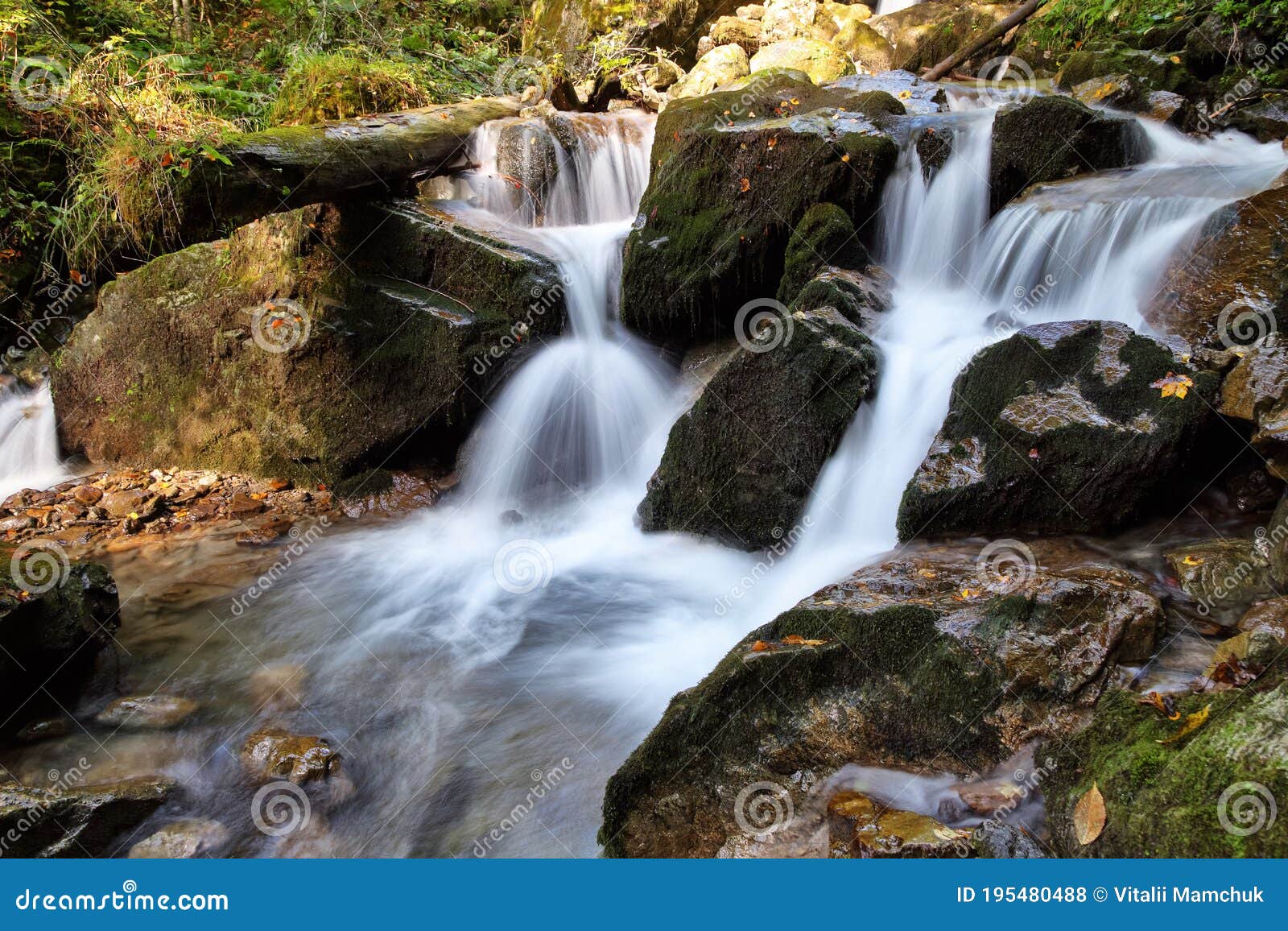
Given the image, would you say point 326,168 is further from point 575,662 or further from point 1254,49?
point 1254,49

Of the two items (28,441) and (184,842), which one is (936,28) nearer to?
(28,441)

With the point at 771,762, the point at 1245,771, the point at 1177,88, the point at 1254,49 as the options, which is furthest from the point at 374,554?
the point at 1254,49

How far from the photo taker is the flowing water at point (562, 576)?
151 inches

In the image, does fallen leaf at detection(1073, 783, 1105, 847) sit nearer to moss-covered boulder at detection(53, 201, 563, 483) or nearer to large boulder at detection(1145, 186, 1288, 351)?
large boulder at detection(1145, 186, 1288, 351)

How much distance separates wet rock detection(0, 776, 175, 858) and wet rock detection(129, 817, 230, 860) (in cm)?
12

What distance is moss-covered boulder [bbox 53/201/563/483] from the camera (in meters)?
6.98

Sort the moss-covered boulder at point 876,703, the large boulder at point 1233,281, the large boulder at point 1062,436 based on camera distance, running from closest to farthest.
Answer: the moss-covered boulder at point 876,703, the large boulder at point 1062,436, the large boulder at point 1233,281

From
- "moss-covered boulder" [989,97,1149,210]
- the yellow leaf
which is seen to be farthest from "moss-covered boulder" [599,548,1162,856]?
"moss-covered boulder" [989,97,1149,210]

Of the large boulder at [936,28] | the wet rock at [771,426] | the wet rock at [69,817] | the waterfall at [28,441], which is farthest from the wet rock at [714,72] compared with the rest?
the wet rock at [69,817]

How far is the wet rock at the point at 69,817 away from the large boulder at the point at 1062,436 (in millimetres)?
4031

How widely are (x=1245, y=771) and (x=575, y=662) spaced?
3332 mm

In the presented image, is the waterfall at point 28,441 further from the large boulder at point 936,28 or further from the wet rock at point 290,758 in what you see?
the large boulder at point 936,28

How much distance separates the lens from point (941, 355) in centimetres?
535

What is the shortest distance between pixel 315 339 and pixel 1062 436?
5963 millimetres
